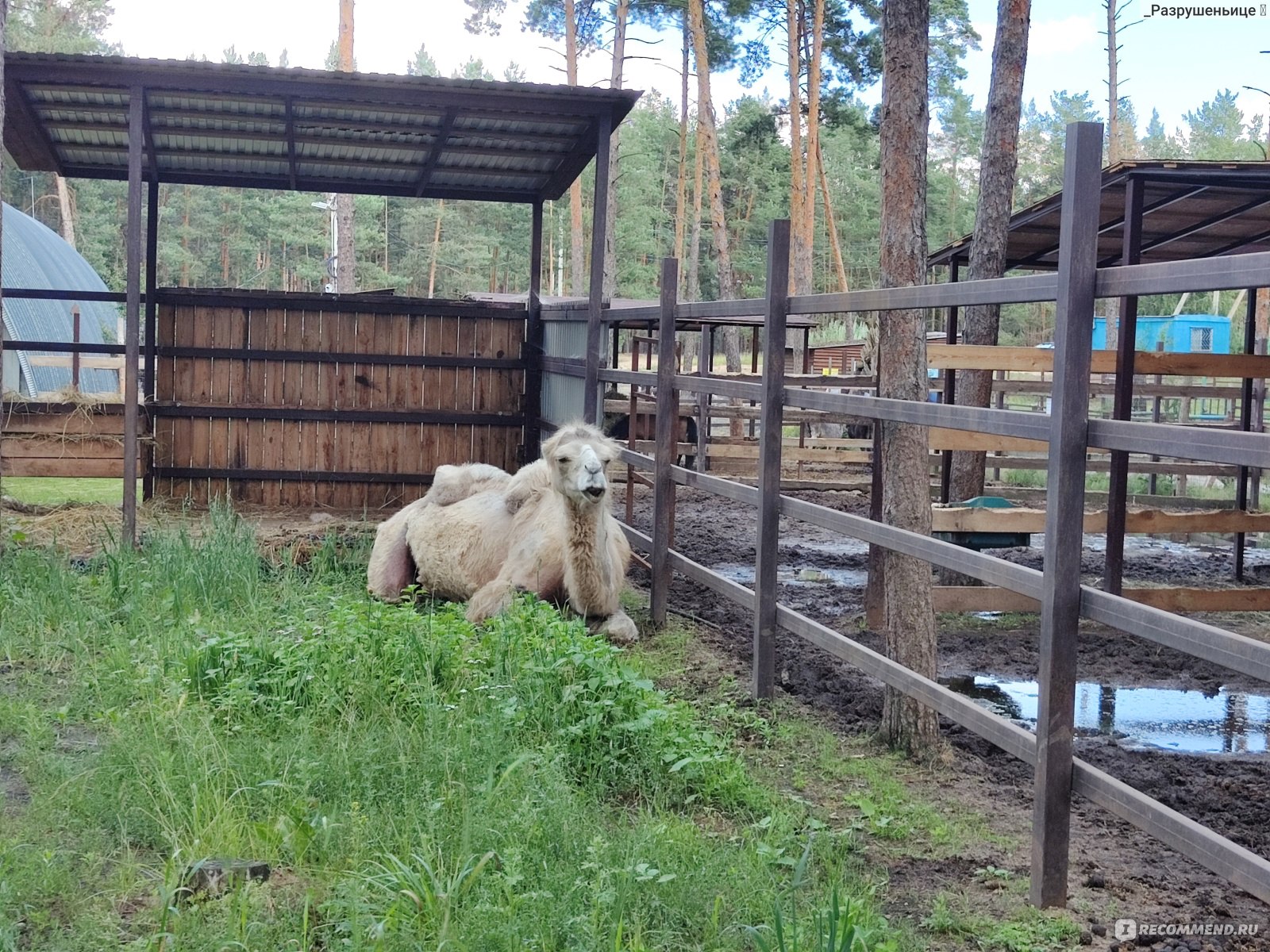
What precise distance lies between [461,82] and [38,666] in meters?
5.57

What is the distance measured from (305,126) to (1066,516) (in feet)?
28.5

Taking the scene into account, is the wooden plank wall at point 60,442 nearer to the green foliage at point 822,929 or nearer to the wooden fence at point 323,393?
the wooden fence at point 323,393

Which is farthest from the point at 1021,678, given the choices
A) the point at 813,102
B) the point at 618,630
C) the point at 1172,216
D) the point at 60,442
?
the point at 813,102

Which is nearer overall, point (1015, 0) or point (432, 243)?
point (1015, 0)

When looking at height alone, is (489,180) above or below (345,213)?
below

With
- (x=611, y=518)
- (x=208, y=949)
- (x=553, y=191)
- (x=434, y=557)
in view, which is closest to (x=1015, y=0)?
(x=553, y=191)

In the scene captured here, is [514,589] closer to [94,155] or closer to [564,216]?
[94,155]

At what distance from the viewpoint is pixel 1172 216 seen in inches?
434

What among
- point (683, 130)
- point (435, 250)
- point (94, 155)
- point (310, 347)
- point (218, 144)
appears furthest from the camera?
point (435, 250)

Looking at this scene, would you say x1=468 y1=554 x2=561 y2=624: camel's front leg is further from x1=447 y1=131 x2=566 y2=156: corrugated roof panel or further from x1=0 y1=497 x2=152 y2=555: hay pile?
x1=447 y1=131 x2=566 y2=156: corrugated roof panel

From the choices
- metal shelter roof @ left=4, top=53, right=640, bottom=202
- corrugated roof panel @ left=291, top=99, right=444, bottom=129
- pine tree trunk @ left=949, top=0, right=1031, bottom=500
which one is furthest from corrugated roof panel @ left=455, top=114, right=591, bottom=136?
pine tree trunk @ left=949, top=0, right=1031, bottom=500

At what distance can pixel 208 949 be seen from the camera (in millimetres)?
3080

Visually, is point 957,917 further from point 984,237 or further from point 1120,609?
point 984,237

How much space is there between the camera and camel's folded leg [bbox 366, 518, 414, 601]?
27.7 ft
